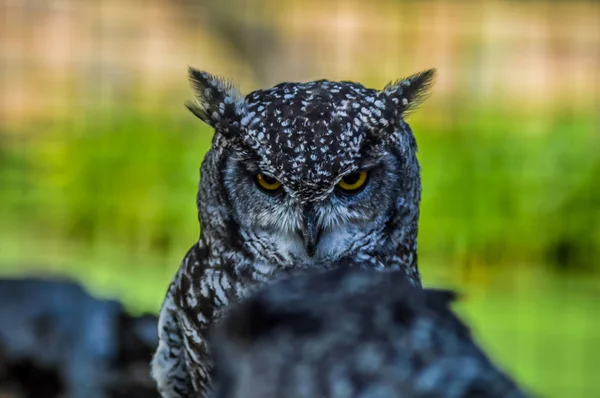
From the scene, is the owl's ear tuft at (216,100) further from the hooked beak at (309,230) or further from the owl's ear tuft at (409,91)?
the owl's ear tuft at (409,91)

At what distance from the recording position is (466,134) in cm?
728

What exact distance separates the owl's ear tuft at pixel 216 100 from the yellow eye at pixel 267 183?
16cm

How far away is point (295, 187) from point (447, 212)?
4.62 meters

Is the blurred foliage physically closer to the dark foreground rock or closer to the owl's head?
the dark foreground rock

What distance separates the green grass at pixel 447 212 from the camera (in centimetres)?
606

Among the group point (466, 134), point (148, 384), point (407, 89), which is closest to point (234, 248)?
point (407, 89)

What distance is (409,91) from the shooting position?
92.6 inches

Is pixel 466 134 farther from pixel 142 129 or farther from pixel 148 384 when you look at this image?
pixel 148 384

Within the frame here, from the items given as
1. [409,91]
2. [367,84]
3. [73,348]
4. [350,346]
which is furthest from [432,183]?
[350,346]

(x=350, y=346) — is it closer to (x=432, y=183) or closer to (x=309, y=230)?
(x=309, y=230)

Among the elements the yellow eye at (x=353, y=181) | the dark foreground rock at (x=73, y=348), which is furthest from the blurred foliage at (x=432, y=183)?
the yellow eye at (x=353, y=181)

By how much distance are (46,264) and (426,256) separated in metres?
2.86

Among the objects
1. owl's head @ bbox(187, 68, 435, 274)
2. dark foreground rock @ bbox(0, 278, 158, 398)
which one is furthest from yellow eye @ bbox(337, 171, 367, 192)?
dark foreground rock @ bbox(0, 278, 158, 398)

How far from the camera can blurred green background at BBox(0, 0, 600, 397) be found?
20.7ft
